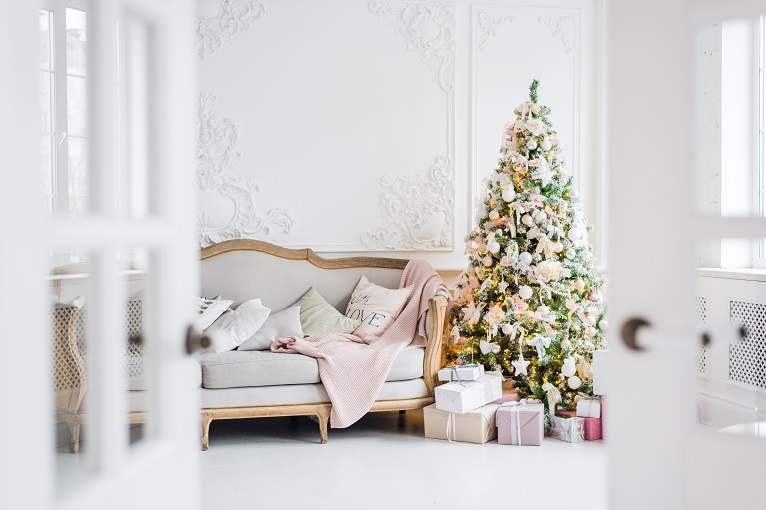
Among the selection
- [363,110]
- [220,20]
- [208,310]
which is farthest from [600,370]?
[220,20]

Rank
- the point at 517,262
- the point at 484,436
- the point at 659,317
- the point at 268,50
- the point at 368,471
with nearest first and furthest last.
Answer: the point at 659,317 < the point at 368,471 < the point at 484,436 < the point at 517,262 < the point at 268,50

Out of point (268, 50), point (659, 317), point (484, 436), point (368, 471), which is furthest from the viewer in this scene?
point (268, 50)

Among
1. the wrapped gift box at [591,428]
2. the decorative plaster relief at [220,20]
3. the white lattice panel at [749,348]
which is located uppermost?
the decorative plaster relief at [220,20]

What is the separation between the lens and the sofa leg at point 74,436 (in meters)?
1.19

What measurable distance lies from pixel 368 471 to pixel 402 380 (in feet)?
2.59

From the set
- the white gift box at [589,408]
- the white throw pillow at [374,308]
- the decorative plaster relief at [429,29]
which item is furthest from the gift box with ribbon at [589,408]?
the decorative plaster relief at [429,29]

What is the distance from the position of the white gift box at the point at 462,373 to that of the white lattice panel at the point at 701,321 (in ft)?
9.13

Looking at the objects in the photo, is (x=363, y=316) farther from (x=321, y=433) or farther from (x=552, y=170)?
(x=552, y=170)

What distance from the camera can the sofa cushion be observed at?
406 centimetres

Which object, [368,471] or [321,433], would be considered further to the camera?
[321,433]

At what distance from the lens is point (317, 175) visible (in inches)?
204

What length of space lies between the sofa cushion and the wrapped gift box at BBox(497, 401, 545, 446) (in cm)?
103

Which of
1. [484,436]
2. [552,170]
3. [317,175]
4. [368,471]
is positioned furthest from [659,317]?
[317,175]

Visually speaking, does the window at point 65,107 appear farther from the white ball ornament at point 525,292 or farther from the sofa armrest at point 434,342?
the white ball ornament at point 525,292
